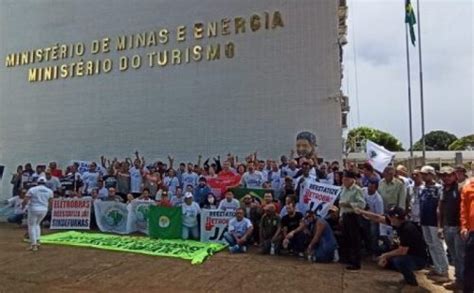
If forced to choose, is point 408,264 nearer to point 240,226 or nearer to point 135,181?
point 240,226

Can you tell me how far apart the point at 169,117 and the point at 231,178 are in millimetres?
6700

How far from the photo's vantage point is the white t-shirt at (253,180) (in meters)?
12.5

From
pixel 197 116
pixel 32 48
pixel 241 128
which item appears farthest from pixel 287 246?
pixel 32 48

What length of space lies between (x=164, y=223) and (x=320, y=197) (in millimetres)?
4036

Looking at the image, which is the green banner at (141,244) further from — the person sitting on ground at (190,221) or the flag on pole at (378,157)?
the flag on pole at (378,157)

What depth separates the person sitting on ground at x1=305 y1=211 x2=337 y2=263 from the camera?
908cm

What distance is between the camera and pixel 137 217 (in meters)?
12.8

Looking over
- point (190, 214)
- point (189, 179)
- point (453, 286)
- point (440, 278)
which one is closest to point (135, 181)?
point (189, 179)

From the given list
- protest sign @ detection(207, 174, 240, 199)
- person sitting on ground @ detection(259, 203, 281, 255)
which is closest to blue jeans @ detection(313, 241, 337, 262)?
person sitting on ground @ detection(259, 203, 281, 255)

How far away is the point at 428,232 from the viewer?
7906 millimetres

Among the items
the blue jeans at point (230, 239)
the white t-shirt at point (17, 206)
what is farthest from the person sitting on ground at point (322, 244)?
the white t-shirt at point (17, 206)

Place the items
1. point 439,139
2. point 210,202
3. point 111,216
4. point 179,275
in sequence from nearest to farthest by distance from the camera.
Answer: point 179,275
point 210,202
point 111,216
point 439,139

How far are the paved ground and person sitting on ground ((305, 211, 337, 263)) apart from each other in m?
0.26

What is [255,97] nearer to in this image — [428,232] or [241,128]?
[241,128]
